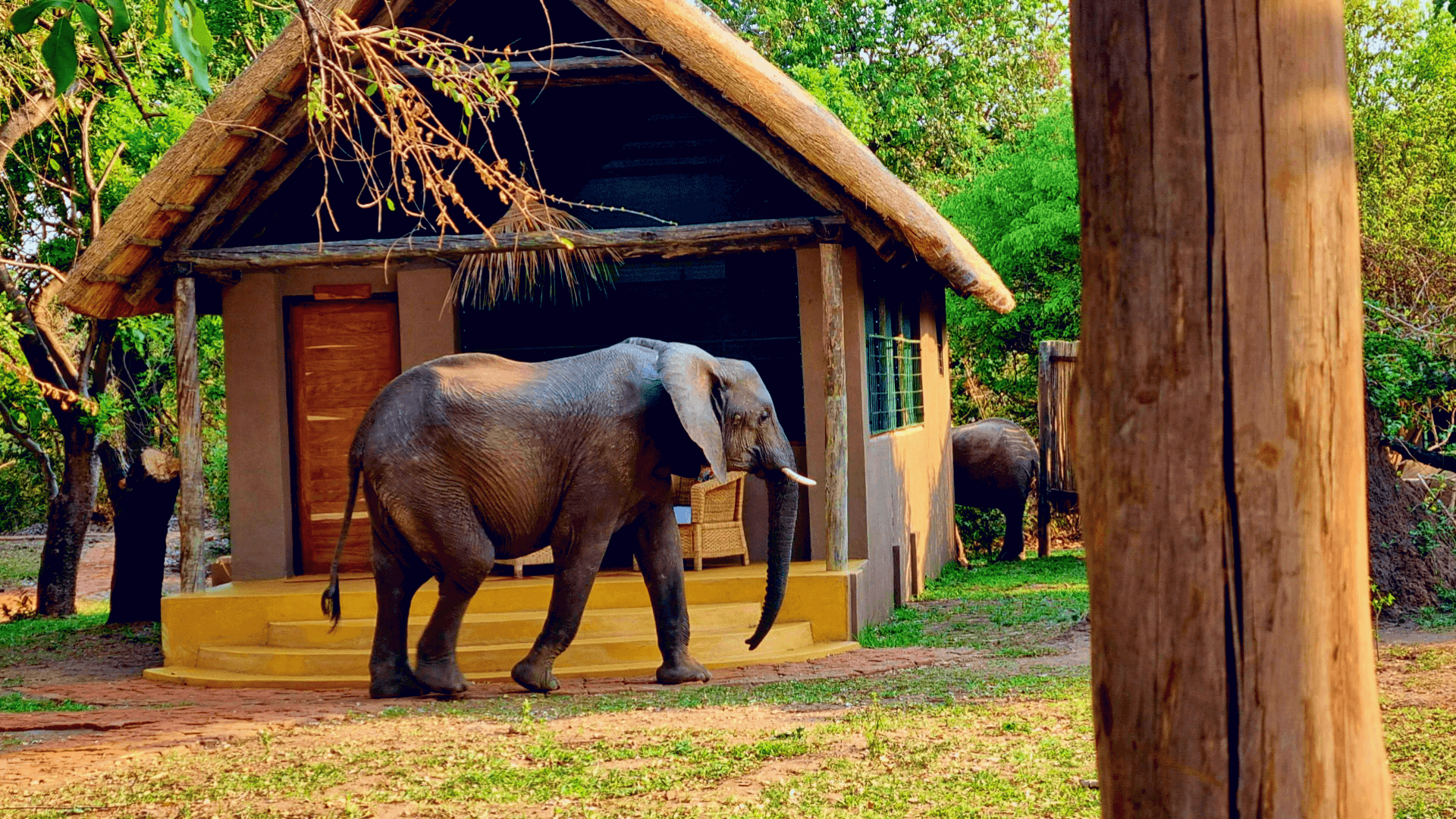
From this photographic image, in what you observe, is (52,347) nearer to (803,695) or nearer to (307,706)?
(307,706)

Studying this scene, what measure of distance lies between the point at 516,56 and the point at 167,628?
187 inches

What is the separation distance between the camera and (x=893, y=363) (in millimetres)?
12719

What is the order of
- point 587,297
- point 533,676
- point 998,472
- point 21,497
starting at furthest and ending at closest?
point 21,497
point 998,472
point 587,297
point 533,676

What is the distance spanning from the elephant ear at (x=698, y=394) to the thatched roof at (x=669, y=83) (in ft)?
5.78

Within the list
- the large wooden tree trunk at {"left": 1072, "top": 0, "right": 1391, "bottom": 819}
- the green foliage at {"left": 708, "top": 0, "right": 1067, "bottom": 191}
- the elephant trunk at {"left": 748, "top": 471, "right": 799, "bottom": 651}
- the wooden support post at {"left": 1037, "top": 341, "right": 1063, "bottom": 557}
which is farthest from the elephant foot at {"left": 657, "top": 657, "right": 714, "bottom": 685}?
the green foliage at {"left": 708, "top": 0, "right": 1067, "bottom": 191}

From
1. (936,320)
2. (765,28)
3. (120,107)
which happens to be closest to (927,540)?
(936,320)

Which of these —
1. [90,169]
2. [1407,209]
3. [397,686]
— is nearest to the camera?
[397,686]

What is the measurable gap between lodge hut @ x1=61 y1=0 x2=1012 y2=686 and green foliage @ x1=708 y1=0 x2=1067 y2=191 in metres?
10.1

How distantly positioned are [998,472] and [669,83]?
8.54 meters

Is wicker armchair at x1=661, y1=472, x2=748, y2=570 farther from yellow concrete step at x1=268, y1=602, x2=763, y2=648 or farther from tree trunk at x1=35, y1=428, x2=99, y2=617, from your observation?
tree trunk at x1=35, y1=428, x2=99, y2=617

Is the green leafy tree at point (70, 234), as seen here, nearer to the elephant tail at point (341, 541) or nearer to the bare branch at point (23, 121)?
the bare branch at point (23, 121)

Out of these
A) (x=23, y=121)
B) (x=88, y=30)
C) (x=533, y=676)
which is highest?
(x=23, y=121)

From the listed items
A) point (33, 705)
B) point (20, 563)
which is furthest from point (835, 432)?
point (20, 563)

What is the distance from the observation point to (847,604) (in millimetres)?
9305
